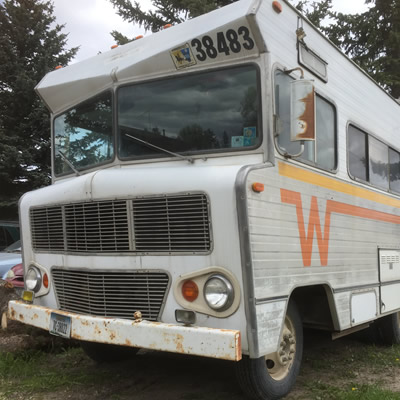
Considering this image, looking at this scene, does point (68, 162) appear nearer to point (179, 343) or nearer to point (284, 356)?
point (179, 343)

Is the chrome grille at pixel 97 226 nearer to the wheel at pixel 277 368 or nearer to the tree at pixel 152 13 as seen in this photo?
the wheel at pixel 277 368

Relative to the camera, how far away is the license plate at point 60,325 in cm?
393

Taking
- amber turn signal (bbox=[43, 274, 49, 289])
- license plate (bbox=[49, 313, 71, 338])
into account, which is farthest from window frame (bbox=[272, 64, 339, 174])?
amber turn signal (bbox=[43, 274, 49, 289])

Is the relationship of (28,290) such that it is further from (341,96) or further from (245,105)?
(341,96)

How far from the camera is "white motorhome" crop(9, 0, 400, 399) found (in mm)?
3434

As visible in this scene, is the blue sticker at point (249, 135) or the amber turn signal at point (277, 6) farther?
the amber turn signal at point (277, 6)

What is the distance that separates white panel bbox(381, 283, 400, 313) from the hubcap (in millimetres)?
1830

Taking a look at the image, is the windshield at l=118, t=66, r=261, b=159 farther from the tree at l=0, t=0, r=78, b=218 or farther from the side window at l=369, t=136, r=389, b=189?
the tree at l=0, t=0, r=78, b=218

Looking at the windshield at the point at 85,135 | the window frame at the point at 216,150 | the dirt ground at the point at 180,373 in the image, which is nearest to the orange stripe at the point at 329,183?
the window frame at the point at 216,150

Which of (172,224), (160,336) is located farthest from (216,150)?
(160,336)

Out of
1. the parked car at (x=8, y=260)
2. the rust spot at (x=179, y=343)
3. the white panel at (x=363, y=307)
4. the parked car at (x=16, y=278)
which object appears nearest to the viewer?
the rust spot at (x=179, y=343)

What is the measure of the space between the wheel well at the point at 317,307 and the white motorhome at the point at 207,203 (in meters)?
0.01

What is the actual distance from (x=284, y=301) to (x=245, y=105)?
152 cm

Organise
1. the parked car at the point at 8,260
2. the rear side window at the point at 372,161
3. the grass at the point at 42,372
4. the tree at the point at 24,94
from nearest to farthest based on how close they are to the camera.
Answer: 1. the grass at the point at 42,372
2. the rear side window at the point at 372,161
3. the parked car at the point at 8,260
4. the tree at the point at 24,94
